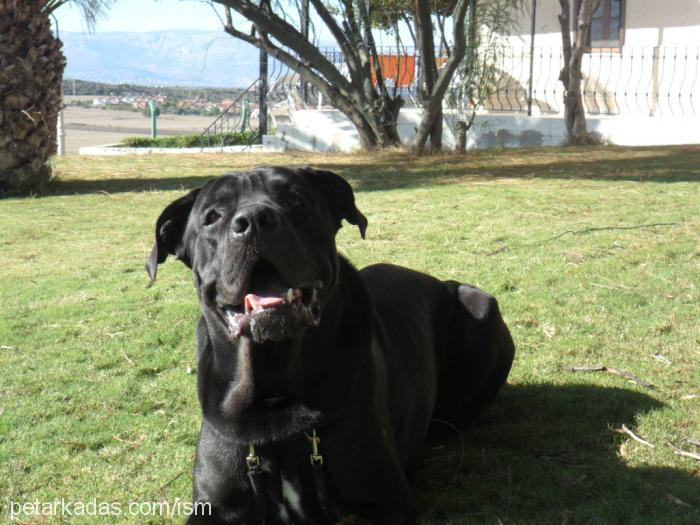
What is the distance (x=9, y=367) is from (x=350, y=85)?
430 inches

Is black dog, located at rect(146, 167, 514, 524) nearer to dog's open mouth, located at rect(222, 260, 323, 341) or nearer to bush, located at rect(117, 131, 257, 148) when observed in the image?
dog's open mouth, located at rect(222, 260, 323, 341)

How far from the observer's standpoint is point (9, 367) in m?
5.64

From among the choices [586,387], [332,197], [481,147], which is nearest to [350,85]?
[481,147]

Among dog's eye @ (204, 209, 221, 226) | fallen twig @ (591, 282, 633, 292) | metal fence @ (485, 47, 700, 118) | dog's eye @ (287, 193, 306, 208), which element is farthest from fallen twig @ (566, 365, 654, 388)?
metal fence @ (485, 47, 700, 118)

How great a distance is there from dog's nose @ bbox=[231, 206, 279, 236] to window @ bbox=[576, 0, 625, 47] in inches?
724

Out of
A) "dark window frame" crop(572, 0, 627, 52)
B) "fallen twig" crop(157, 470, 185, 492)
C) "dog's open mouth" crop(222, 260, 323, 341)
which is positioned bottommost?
"fallen twig" crop(157, 470, 185, 492)

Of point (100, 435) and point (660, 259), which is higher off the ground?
point (660, 259)

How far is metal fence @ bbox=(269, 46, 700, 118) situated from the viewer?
1808cm

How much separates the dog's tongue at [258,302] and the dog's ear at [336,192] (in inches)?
23.5

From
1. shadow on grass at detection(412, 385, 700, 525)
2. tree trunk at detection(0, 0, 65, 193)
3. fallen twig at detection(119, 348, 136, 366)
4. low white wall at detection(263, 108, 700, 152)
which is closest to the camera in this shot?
shadow on grass at detection(412, 385, 700, 525)

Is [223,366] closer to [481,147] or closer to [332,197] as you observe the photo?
[332,197]

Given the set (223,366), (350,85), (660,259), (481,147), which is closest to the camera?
(223,366)

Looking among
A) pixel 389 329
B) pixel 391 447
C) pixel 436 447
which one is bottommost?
pixel 436 447

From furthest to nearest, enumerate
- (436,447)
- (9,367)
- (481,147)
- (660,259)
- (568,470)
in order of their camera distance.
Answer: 1. (481,147)
2. (660,259)
3. (9,367)
4. (436,447)
5. (568,470)
